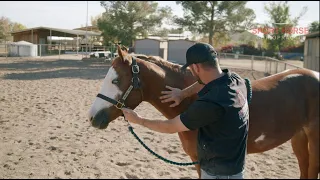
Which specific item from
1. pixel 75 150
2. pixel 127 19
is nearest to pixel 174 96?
pixel 75 150

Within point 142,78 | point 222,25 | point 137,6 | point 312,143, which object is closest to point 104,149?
point 142,78

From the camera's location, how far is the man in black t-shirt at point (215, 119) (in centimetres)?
180

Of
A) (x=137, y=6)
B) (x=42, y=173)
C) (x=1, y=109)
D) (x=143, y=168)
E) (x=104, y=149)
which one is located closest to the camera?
(x=1, y=109)

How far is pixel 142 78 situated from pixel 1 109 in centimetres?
182

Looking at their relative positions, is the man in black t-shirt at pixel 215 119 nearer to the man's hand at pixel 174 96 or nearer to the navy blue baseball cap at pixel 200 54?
the navy blue baseball cap at pixel 200 54

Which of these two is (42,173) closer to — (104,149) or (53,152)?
(53,152)

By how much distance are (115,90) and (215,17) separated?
95.8ft

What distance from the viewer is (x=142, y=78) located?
108 inches

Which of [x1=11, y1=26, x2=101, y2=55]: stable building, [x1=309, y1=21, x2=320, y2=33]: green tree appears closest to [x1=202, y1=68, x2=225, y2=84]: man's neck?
[x1=11, y1=26, x2=101, y2=55]: stable building

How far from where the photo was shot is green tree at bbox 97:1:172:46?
27.2 m

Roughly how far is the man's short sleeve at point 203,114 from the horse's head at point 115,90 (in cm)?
92

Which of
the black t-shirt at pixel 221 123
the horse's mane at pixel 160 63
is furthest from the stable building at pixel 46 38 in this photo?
the black t-shirt at pixel 221 123

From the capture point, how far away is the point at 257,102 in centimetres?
303

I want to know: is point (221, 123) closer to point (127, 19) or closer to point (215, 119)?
point (215, 119)
